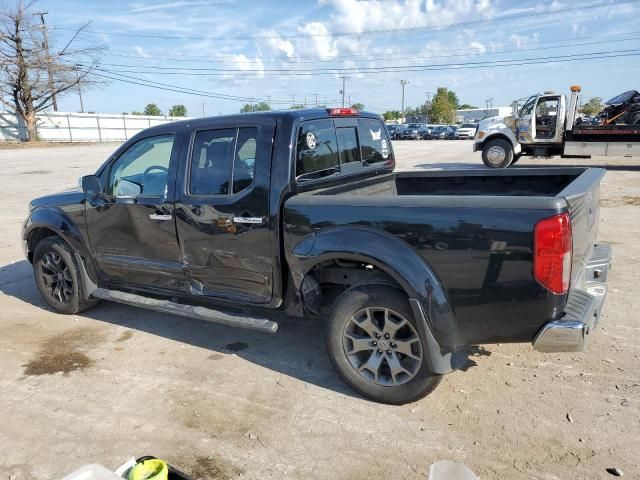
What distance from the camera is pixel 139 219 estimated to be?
167 inches

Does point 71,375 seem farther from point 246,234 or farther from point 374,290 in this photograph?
point 374,290

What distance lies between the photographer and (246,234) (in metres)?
3.67

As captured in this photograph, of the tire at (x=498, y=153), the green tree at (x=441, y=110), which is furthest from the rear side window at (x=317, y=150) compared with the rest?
the green tree at (x=441, y=110)

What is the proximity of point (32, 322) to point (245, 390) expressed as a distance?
8.80 feet

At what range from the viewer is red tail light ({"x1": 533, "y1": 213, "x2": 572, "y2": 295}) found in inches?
103

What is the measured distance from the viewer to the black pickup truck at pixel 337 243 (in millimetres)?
2789

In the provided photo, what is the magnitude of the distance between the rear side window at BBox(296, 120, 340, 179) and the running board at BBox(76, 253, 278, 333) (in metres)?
1.13

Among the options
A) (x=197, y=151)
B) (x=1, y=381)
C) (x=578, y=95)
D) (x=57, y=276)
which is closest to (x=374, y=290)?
(x=197, y=151)

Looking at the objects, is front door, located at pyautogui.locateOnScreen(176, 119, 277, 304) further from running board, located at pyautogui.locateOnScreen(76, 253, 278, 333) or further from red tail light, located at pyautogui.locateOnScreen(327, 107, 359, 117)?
red tail light, located at pyautogui.locateOnScreen(327, 107, 359, 117)

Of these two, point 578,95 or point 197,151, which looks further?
point 578,95

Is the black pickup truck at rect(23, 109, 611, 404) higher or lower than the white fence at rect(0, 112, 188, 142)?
lower

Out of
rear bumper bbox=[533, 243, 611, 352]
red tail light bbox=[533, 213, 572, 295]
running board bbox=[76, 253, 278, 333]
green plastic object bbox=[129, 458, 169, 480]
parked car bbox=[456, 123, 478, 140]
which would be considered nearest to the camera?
green plastic object bbox=[129, 458, 169, 480]

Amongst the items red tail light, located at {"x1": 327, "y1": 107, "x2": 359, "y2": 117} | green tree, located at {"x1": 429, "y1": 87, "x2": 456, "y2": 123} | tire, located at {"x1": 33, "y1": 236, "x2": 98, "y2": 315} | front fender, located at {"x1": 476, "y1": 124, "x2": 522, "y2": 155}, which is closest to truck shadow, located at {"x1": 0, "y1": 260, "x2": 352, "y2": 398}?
tire, located at {"x1": 33, "y1": 236, "x2": 98, "y2": 315}

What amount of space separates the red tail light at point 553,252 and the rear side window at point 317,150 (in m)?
1.72
